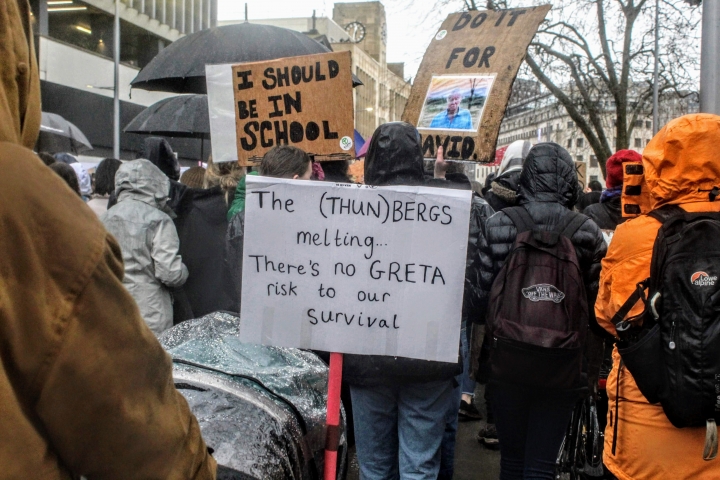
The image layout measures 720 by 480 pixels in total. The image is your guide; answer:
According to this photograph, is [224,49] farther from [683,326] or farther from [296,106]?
[683,326]

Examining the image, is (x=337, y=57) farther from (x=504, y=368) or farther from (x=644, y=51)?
(x=644, y=51)

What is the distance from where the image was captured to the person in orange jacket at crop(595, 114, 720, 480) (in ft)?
8.07

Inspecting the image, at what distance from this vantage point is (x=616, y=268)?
8.54 ft

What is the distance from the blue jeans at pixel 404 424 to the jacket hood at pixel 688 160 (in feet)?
3.63

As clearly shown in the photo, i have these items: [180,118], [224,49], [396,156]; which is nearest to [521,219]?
[396,156]

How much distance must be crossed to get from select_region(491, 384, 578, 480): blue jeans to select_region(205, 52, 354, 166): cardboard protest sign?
1.63 metres

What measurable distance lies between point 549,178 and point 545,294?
1.79 ft

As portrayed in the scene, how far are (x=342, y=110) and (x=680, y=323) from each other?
223 centimetres

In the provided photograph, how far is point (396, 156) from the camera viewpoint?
113 inches

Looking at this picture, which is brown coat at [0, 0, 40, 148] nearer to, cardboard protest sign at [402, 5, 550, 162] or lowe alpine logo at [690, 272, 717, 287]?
lowe alpine logo at [690, 272, 717, 287]

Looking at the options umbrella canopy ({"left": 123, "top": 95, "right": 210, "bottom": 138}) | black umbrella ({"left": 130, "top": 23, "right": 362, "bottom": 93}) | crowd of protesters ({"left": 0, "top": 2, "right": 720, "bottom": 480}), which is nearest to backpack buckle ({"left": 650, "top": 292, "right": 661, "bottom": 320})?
crowd of protesters ({"left": 0, "top": 2, "right": 720, "bottom": 480})

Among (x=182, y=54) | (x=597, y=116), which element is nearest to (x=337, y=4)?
(x=597, y=116)

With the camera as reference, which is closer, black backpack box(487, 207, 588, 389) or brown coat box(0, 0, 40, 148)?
brown coat box(0, 0, 40, 148)

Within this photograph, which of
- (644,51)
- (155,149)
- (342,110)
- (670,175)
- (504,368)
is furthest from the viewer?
(644,51)
